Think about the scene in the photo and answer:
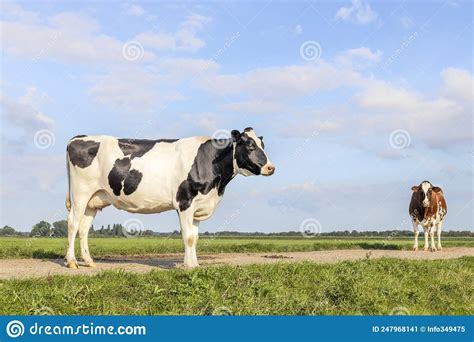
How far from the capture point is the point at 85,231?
47.0 ft

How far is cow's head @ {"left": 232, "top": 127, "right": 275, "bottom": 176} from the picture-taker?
13008 millimetres

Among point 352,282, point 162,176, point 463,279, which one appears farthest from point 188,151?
point 463,279

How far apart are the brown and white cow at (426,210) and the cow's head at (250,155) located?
11759 millimetres

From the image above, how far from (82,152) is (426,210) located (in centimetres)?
1468

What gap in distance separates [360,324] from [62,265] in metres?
8.89

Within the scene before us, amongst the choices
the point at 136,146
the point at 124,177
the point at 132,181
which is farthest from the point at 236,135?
the point at 124,177

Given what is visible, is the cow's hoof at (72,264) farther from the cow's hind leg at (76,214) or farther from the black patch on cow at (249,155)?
the black patch on cow at (249,155)

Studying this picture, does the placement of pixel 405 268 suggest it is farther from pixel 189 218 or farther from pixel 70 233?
pixel 70 233

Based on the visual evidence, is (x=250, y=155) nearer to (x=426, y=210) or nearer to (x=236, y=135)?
(x=236, y=135)

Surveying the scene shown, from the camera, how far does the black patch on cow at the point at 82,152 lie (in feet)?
45.6

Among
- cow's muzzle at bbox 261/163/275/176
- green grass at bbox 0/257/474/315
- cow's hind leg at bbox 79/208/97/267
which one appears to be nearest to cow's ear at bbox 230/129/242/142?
cow's muzzle at bbox 261/163/275/176

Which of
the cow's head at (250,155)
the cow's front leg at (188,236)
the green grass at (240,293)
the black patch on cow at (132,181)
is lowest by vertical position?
the green grass at (240,293)

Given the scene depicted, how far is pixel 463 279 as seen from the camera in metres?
11.8

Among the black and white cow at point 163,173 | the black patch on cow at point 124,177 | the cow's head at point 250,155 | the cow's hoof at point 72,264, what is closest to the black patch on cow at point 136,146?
the black and white cow at point 163,173
